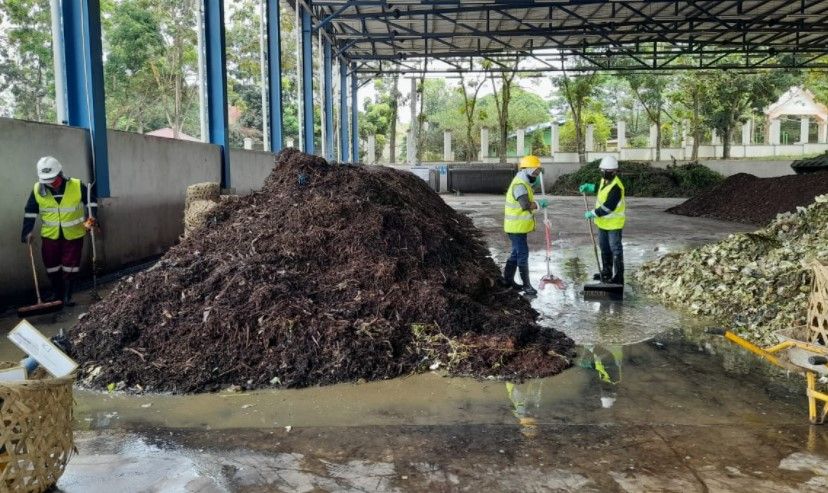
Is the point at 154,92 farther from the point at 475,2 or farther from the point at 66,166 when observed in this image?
the point at 66,166

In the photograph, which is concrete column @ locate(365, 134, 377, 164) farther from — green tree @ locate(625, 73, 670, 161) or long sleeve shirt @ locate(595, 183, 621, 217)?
long sleeve shirt @ locate(595, 183, 621, 217)

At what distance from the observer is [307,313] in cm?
498

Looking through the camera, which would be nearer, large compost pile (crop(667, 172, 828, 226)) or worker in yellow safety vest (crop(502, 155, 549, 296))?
worker in yellow safety vest (crop(502, 155, 549, 296))

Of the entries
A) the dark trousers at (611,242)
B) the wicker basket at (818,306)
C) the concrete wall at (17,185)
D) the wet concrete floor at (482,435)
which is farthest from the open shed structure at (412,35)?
the wicker basket at (818,306)

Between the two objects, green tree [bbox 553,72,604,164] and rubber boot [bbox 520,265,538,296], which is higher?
green tree [bbox 553,72,604,164]

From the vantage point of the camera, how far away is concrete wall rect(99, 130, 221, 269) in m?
9.09

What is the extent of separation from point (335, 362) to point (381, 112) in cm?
3898

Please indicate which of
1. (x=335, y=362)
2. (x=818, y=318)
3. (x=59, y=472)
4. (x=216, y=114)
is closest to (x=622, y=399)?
(x=818, y=318)

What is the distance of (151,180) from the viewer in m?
10.2

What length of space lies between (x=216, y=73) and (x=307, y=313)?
9.13 meters

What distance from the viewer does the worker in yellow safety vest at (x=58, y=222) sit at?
6.83m

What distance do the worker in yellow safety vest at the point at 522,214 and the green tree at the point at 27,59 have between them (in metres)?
6.79

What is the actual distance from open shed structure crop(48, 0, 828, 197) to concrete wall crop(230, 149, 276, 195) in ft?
1.83

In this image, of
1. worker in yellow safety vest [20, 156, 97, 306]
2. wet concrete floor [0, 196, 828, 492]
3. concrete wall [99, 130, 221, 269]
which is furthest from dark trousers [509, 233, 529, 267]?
concrete wall [99, 130, 221, 269]
